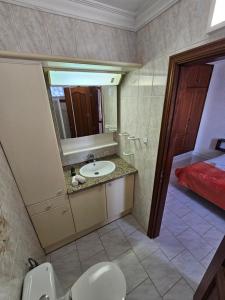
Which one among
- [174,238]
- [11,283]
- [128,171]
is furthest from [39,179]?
[174,238]

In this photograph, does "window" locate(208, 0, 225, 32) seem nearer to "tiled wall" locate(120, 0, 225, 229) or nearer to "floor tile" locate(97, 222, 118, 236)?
"tiled wall" locate(120, 0, 225, 229)

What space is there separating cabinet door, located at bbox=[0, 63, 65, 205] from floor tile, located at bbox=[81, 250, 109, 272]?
919 millimetres

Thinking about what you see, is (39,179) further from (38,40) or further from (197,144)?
(197,144)

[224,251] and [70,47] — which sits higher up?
[70,47]

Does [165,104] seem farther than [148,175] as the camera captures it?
No

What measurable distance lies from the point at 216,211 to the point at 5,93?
3.11 meters

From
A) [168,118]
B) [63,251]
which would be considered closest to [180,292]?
[63,251]

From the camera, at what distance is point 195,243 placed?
1788 millimetres

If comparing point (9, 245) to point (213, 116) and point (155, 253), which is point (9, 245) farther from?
point (213, 116)

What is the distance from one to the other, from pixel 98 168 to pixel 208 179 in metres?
1.72

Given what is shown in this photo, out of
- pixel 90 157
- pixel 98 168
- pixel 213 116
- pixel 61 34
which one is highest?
pixel 61 34

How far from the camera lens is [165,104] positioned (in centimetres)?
123

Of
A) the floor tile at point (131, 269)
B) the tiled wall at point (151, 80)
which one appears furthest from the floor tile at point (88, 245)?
the tiled wall at point (151, 80)

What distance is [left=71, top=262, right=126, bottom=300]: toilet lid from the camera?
99 cm
